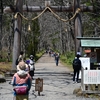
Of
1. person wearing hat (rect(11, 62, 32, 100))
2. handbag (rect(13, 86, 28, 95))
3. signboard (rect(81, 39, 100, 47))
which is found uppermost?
signboard (rect(81, 39, 100, 47))

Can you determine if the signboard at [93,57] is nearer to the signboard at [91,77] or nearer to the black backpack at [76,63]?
the black backpack at [76,63]

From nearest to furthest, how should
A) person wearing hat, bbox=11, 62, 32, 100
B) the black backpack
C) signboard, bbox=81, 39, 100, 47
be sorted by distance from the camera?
person wearing hat, bbox=11, 62, 32, 100 → signboard, bbox=81, 39, 100, 47 → the black backpack

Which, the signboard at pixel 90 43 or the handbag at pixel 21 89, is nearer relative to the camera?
the handbag at pixel 21 89

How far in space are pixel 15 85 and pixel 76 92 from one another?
569 centimetres

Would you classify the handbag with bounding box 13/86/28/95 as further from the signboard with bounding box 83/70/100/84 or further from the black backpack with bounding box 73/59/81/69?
the black backpack with bounding box 73/59/81/69

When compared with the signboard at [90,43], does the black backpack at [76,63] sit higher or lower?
lower

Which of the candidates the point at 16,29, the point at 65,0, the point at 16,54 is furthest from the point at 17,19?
the point at 65,0

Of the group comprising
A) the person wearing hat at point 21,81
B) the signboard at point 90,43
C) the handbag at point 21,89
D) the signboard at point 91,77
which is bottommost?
the signboard at point 91,77

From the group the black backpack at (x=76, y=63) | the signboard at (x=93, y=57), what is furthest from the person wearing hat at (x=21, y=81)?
the black backpack at (x=76, y=63)

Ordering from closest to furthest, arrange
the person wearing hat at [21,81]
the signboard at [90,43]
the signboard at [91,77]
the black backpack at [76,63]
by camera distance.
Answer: the person wearing hat at [21,81] < the signboard at [91,77] < the signboard at [90,43] < the black backpack at [76,63]

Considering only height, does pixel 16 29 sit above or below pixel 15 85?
above

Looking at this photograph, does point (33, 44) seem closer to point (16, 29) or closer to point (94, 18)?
point (94, 18)

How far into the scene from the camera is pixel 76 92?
12.6 meters

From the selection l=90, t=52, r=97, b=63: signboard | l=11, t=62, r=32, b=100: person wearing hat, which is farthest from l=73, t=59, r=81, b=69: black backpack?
l=11, t=62, r=32, b=100: person wearing hat
